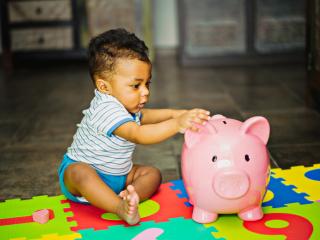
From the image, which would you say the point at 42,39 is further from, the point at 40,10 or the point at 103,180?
the point at 103,180

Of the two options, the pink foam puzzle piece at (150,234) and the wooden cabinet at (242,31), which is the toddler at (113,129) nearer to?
the pink foam puzzle piece at (150,234)

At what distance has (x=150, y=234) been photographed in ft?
4.41

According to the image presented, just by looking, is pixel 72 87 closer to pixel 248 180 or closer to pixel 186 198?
pixel 186 198

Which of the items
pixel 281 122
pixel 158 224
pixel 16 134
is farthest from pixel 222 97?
pixel 158 224

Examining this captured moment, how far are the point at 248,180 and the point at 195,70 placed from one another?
259 centimetres

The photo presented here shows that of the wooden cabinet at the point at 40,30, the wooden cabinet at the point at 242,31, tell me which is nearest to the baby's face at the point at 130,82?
the wooden cabinet at the point at 242,31

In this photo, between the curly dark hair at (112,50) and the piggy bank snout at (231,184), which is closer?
the piggy bank snout at (231,184)

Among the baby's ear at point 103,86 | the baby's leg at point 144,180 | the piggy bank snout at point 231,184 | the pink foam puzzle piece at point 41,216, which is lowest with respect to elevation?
the pink foam puzzle piece at point 41,216

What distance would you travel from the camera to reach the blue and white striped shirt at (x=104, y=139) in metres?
1.45

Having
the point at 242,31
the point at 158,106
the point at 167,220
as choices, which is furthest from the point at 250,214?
the point at 242,31

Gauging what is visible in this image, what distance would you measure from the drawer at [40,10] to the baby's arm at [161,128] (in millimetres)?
2750

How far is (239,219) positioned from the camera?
4.58 feet

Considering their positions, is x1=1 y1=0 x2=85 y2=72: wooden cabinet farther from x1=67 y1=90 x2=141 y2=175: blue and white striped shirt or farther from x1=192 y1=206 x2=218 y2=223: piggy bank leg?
x1=192 y1=206 x2=218 y2=223: piggy bank leg

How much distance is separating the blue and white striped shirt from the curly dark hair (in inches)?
3.1
